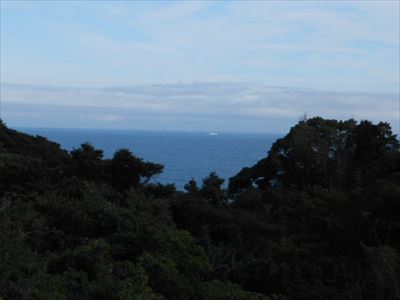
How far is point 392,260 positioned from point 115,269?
4243 mm

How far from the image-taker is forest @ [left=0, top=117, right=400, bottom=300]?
8.88 m

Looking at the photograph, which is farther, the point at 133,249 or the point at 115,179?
the point at 115,179

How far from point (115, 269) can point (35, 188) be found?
1132 centimetres

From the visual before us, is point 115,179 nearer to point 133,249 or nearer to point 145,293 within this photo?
point 133,249

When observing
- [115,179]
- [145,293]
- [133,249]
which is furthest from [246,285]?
[115,179]

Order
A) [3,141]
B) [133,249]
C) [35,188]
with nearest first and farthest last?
[133,249]
[35,188]
[3,141]

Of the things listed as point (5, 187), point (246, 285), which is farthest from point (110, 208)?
point (5, 187)

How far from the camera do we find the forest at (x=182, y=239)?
888cm

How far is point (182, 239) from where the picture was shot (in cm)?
1135

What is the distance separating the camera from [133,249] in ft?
36.0

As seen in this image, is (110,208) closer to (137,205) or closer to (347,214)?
(137,205)

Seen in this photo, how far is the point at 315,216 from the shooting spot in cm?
1515

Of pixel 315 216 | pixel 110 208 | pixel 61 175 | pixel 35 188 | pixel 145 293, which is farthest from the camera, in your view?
pixel 61 175

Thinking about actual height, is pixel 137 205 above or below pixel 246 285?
above
